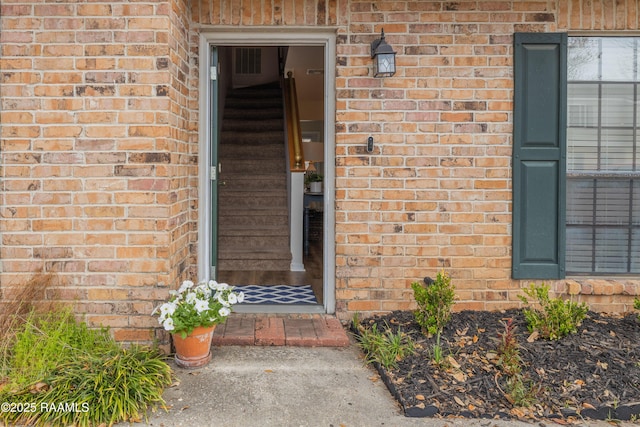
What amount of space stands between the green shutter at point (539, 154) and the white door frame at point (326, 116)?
1303 mm

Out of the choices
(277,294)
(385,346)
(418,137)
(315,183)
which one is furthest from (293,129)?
(385,346)

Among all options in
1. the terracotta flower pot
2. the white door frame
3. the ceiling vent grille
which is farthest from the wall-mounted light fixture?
the ceiling vent grille

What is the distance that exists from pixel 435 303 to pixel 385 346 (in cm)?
45

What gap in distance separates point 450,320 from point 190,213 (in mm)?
1958

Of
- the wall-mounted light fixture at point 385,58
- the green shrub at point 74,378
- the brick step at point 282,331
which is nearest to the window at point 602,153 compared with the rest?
the wall-mounted light fixture at point 385,58

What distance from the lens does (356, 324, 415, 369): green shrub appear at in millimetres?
2893

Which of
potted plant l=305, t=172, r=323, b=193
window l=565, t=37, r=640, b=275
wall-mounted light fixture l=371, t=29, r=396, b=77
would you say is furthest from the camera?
potted plant l=305, t=172, r=323, b=193

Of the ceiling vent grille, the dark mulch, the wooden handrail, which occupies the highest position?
the ceiling vent grille

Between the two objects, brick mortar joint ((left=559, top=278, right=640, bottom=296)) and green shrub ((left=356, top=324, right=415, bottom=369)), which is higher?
brick mortar joint ((left=559, top=278, right=640, bottom=296))

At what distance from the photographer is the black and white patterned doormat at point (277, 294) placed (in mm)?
4180

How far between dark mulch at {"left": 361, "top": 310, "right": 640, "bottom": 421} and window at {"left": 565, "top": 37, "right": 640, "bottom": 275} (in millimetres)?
662

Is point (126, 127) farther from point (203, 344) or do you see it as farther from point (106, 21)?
point (203, 344)

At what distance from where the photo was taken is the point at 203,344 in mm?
2900

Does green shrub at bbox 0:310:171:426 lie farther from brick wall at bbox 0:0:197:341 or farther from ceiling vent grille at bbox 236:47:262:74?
ceiling vent grille at bbox 236:47:262:74
